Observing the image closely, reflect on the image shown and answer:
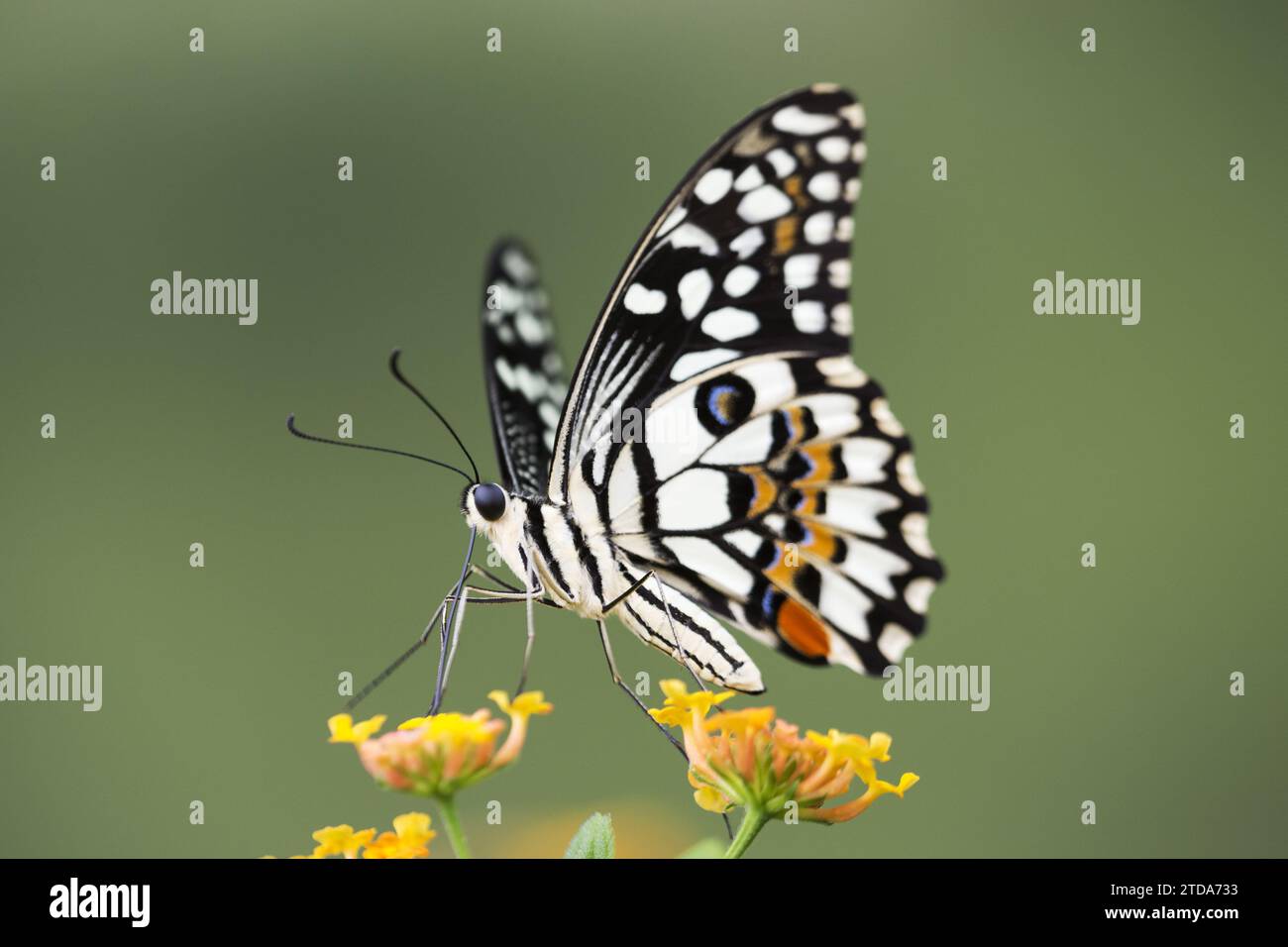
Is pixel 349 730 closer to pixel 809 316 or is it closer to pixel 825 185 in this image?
pixel 809 316

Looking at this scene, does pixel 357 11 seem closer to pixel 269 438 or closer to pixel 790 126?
pixel 269 438

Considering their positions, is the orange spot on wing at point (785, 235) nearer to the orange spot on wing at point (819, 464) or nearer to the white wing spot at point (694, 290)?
the white wing spot at point (694, 290)

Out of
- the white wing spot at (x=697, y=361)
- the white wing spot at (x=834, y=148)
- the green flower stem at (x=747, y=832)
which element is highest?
the white wing spot at (x=834, y=148)

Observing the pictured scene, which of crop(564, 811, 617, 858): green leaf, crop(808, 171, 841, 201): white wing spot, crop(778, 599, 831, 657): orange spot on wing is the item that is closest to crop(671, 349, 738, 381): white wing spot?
crop(808, 171, 841, 201): white wing spot

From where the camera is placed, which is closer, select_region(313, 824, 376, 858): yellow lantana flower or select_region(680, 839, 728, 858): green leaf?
select_region(313, 824, 376, 858): yellow lantana flower
